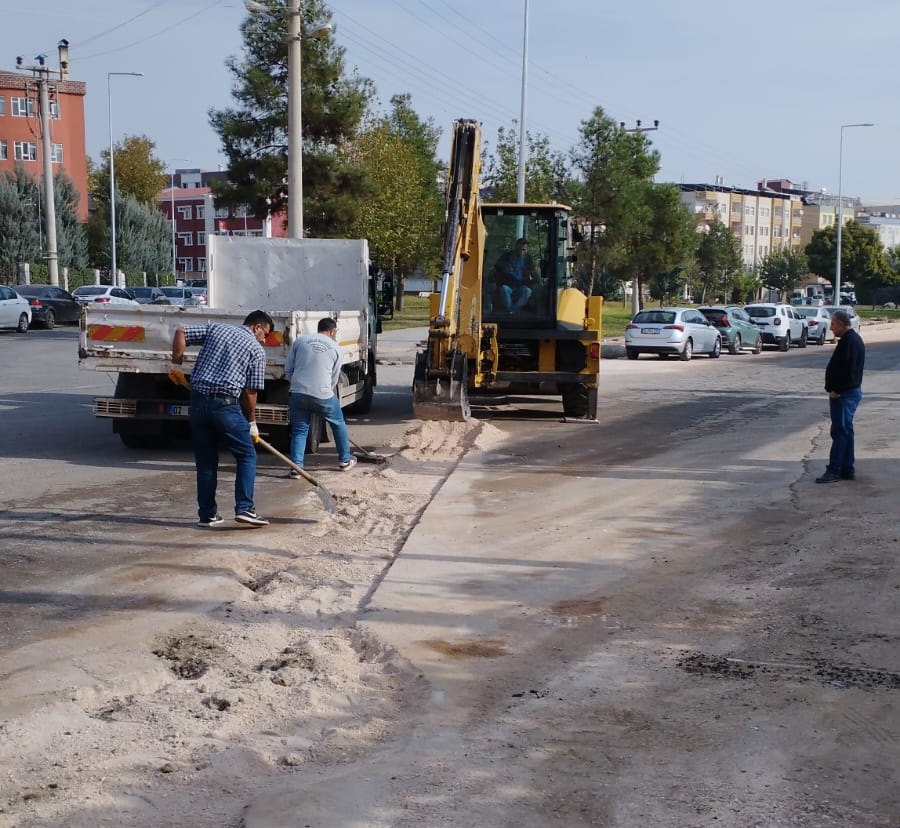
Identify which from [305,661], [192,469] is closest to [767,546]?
[305,661]

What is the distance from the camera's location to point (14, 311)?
122 feet

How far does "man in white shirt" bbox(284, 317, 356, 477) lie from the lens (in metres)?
11.4

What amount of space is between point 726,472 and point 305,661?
7494 mm

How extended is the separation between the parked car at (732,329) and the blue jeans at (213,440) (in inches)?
1145

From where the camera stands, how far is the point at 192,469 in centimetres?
1232

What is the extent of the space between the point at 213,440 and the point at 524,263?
27.5ft

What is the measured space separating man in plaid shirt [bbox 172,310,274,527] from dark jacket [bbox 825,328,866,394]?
596 cm

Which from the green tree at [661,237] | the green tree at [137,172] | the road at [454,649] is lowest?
the road at [454,649]

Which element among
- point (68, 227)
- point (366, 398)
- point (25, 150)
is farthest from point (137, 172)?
point (366, 398)

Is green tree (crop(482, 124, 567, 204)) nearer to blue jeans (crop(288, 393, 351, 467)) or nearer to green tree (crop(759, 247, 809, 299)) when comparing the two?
blue jeans (crop(288, 393, 351, 467))

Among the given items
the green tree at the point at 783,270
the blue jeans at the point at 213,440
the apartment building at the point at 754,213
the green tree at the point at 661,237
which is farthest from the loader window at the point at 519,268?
the apartment building at the point at 754,213

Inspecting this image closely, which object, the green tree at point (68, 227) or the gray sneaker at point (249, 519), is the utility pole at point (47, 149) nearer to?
the green tree at point (68, 227)

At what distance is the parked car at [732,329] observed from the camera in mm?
37125

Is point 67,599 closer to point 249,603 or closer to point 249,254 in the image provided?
point 249,603
